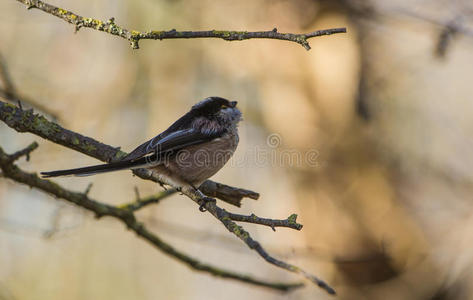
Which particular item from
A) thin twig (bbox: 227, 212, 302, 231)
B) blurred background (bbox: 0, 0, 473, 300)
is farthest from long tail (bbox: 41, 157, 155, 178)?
blurred background (bbox: 0, 0, 473, 300)

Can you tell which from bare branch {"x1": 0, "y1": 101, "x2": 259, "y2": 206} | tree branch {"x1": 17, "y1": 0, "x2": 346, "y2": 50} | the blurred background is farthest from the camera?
the blurred background

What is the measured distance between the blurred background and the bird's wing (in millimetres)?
2011

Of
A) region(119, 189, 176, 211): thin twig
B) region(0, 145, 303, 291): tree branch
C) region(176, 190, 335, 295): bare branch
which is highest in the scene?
region(119, 189, 176, 211): thin twig

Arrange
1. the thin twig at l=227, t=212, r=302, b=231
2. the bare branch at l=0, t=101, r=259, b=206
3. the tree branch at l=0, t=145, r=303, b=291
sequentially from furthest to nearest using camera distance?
1. the tree branch at l=0, t=145, r=303, b=291
2. the bare branch at l=0, t=101, r=259, b=206
3. the thin twig at l=227, t=212, r=302, b=231

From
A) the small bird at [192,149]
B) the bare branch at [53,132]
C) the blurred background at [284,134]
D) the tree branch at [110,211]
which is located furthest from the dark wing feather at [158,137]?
the blurred background at [284,134]

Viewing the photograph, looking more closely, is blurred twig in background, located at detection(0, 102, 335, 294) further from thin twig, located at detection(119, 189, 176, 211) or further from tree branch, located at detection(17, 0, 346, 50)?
tree branch, located at detection(17, 0, 346, 50)

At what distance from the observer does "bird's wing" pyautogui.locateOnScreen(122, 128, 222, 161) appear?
403 cm

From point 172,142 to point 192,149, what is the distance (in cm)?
21

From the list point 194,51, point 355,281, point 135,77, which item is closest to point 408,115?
point 355,281

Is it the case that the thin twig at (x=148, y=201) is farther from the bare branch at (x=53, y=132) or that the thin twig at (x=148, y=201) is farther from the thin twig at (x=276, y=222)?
the thin twig at (x=276, y=222)

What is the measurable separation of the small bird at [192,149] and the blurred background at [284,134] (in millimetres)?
1934

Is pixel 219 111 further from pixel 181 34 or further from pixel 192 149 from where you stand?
pixel 181 34

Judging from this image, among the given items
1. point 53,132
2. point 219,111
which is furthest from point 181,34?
point 219,111

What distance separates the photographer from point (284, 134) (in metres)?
7.27
